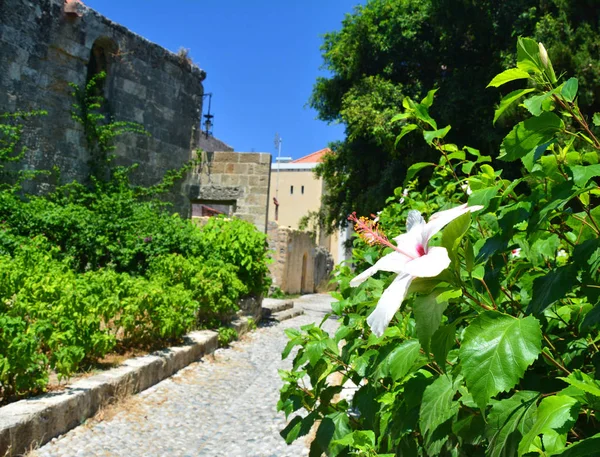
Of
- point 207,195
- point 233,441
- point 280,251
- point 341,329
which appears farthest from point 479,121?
point 341,329

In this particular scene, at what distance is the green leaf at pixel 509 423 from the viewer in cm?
93

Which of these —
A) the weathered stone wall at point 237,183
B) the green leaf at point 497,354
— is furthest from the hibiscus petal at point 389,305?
the weathered stone wall at point 237,183

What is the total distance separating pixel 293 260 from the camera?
15930 mm

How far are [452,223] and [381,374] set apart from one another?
0.73 m

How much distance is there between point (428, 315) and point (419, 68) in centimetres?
1201

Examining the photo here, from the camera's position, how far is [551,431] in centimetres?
84

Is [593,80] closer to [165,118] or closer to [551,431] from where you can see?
[165,118]

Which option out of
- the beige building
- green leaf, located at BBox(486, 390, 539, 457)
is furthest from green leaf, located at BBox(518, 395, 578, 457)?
the beige building

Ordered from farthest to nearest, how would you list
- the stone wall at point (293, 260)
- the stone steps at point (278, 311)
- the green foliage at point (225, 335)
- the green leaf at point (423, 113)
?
the stone wall at point (293, 260) < the stone steps at point (278, 311) < the green foliage at point (225, 335) < the green leaf at point (423, 113)

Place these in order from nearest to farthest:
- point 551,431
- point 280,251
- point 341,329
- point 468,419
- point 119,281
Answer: point 551,431, point 468,419, point 341,329, point 119,281, point 280,251

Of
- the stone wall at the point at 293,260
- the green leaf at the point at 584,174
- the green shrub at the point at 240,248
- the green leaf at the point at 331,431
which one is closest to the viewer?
the green leaf at the point at 584,174

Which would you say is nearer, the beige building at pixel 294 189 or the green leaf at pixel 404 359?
the green leaf at pixel 404 359

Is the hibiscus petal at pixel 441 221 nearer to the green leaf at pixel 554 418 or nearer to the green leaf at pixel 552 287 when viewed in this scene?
the green leaf at pixel 552 287

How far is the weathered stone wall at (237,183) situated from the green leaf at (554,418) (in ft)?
34.6
